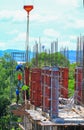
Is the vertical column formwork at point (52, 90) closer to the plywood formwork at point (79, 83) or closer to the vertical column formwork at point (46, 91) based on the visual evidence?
the vertical column formwork at point (46, 91)

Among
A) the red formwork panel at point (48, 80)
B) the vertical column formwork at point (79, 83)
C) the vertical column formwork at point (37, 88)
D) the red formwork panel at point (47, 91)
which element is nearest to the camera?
the red formwork panel at point (48, 80)

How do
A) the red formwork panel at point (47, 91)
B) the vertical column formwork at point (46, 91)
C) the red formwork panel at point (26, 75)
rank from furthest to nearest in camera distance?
1. the red formwork panel at point (26, 75)
2. the vertical column formwork at point (46, 91)
3. the red formwork panel at point (47, 91)

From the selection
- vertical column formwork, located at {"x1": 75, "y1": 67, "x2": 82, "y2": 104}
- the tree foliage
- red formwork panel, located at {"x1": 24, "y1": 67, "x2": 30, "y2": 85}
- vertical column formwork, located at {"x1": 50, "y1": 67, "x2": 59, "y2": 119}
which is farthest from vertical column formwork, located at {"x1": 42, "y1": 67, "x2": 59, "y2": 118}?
red formwork panel, located at {"x1": 24, "y1": 67, "x2": 30, "y2": 85}

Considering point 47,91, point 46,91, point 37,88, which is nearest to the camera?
point 47,91

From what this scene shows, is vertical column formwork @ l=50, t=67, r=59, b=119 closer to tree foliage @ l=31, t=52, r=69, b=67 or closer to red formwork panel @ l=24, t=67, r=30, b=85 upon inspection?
tree foliage @ l=31, t=52, r=69, b=67

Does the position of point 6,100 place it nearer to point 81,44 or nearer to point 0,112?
point 0,112

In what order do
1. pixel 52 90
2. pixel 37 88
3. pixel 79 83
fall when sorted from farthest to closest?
pixel 37 88
pixel 79 83
pixel 52 90

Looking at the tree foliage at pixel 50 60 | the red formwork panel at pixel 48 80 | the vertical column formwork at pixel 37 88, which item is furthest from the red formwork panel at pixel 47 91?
the tree foliage at pixel 50 60

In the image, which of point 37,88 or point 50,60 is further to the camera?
point 50,60

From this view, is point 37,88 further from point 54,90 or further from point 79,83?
point 54,90

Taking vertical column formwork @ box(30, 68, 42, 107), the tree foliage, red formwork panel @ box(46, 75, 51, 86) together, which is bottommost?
vertical column formwork @ box(30, 68, 42, 107)

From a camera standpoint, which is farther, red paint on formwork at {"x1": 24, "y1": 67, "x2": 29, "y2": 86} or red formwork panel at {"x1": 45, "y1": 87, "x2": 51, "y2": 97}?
red paint on formwork at {"x1": 24, "y1": 67, "x2": 29, "y2": 86}

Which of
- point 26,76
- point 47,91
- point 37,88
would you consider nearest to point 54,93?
point 47,91

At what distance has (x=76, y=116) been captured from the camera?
1430cm
